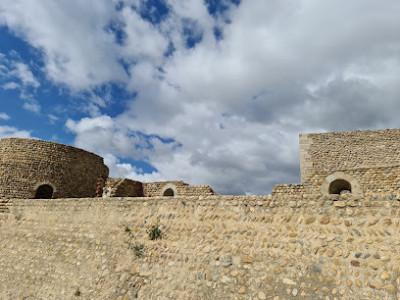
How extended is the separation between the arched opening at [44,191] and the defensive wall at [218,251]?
5.53m

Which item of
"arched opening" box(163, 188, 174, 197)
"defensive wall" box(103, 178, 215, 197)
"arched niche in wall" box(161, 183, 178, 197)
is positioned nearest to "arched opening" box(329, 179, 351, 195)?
"defensive wall" box(103, 178, 215, 197)

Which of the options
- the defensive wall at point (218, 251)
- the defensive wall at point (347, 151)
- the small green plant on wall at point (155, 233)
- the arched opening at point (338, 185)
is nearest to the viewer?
the defensive wall at point (218, 251)

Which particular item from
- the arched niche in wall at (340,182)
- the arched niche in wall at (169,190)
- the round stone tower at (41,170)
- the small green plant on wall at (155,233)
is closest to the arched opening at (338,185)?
the arched niche in wall at (340,182)

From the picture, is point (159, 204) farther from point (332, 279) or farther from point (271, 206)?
point (332, 279)

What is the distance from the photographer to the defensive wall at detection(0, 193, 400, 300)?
475cm

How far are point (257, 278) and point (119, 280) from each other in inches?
131

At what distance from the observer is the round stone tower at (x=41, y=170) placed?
1368 centimetres

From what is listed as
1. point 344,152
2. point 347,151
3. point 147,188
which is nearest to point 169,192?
point 147,188

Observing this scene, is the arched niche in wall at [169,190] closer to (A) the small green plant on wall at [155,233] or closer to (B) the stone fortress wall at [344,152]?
(B) the stone fortress wall at [344,152]

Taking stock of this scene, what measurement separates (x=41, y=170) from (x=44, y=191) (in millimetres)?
1667

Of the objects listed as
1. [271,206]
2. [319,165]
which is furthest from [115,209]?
[319,165]

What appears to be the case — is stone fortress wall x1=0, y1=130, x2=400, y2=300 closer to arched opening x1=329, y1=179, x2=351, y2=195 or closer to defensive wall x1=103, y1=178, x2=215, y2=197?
arched opening x1=329, y1=179, x2=351, y2=195

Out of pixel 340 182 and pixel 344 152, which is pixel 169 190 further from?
pixel 340 182

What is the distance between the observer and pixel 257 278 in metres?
5.30
